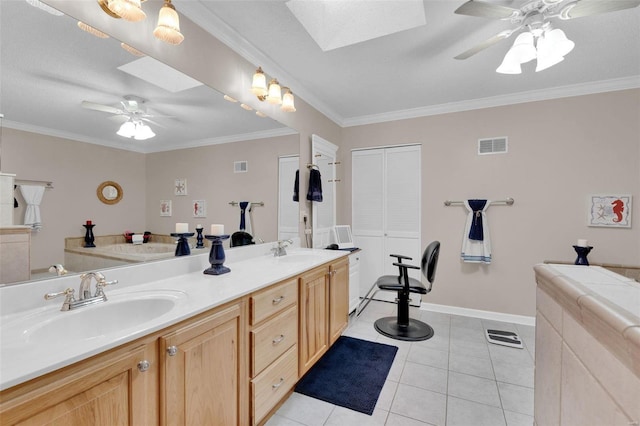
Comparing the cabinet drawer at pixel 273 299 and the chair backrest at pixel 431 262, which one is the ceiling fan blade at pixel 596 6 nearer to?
the chair backrest at pixel 431 262

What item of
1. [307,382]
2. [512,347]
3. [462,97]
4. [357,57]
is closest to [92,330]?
[307,382]

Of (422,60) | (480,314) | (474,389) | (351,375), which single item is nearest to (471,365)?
(474,389)

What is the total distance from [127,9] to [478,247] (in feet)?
11.7

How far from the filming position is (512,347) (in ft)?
8.40

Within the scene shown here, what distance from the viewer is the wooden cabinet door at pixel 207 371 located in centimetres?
103

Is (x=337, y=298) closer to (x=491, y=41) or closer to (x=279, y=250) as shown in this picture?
(x=279, y=250)

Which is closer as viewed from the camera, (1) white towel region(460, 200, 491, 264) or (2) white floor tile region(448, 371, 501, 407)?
(2) white floor tile region(448, 371, 501, 407)

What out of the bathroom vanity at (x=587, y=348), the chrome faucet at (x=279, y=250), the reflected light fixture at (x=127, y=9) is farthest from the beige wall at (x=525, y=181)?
the reflected light fixture at (x=127, y=9)

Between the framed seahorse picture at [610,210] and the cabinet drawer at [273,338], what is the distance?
3.19 m

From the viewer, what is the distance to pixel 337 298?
98.6 inches

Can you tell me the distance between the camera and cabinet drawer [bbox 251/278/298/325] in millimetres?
1460

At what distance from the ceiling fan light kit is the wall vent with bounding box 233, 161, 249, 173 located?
5.60ft

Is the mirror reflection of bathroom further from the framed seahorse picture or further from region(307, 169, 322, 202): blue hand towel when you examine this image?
the framed seahorse picture

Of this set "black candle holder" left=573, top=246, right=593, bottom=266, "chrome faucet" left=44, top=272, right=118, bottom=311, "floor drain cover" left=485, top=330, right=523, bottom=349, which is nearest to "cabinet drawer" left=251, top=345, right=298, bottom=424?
"chrome faucet" left=44, top=272, right=118, bottom=311
